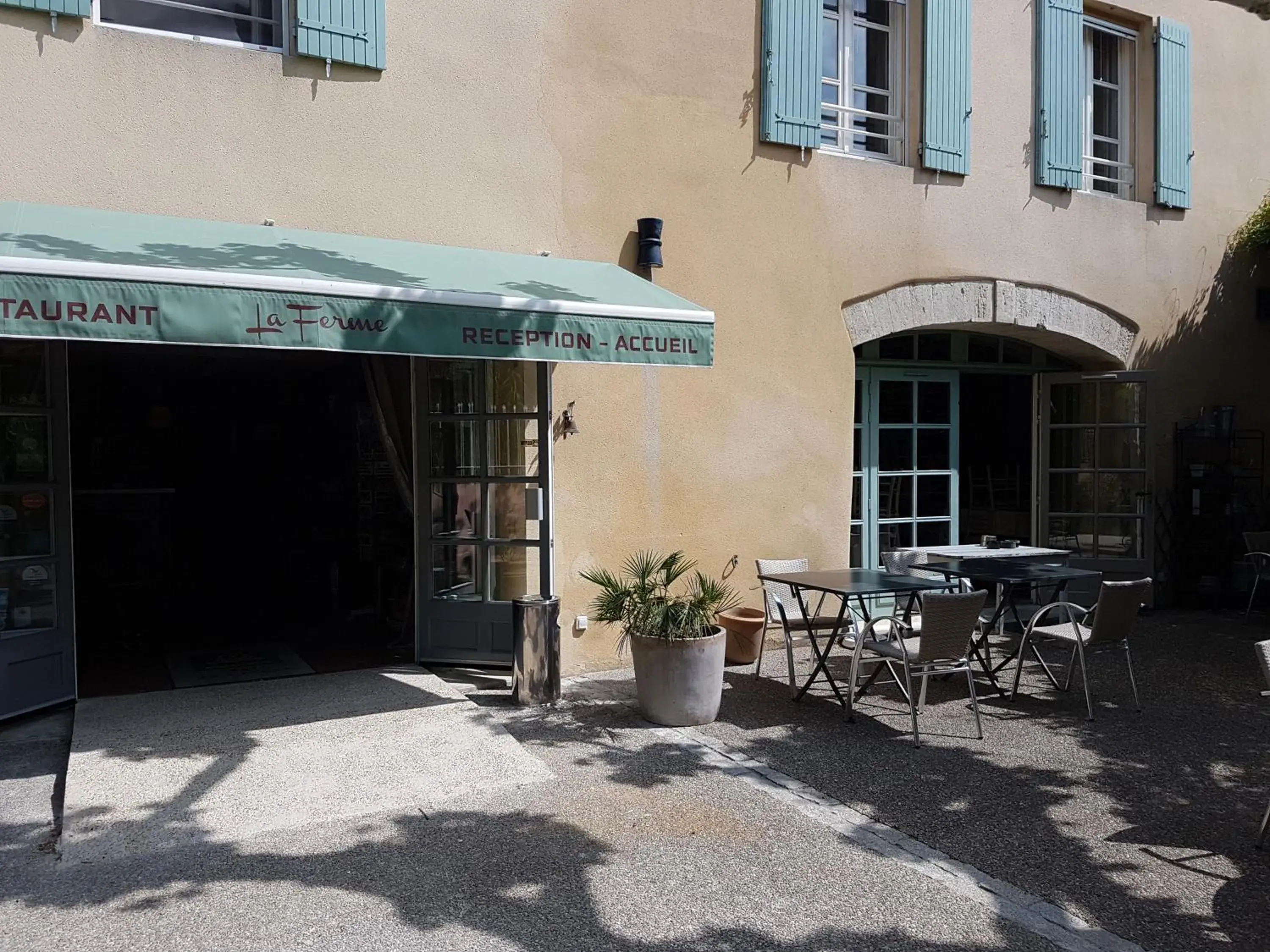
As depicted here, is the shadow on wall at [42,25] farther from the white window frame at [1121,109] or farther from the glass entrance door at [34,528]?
the white window frame at [1121,109]

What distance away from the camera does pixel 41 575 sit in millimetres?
5875

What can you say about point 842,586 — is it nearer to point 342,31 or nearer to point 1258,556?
point 342,31

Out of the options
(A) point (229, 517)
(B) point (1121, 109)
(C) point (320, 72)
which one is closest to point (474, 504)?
(C) point (320, 72)

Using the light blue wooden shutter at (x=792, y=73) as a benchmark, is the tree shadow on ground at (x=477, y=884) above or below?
below

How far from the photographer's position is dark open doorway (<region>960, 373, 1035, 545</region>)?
1151 cm

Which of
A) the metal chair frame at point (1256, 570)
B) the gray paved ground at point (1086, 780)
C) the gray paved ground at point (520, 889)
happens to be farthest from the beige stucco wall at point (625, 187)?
the gray paved ground at point (520, 889)

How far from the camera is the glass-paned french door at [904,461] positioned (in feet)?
28.9

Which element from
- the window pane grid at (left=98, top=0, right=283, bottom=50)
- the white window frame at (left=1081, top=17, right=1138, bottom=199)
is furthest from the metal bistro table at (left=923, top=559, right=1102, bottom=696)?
the window pane grid at (left=98, top=0, right=283, bottom=50)

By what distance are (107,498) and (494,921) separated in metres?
8.39

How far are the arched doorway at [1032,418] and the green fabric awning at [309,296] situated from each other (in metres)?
3.04

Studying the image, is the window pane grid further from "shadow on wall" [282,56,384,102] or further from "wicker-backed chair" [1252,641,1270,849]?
"wicker-backed chair" [1252,641,1270,849]

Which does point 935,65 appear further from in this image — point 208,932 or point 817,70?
point 208,932

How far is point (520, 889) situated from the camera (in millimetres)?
3777

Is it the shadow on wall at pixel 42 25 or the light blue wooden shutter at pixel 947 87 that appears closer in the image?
the shadow on wall at pixel 42 25
